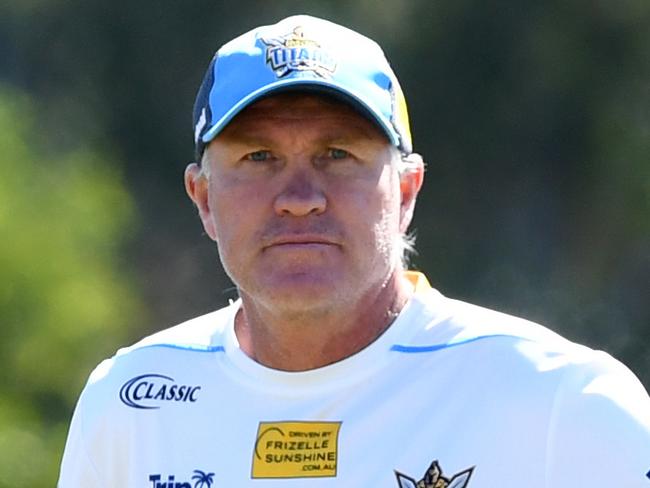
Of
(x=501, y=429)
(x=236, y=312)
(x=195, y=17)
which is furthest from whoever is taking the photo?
(x=195, y=17)

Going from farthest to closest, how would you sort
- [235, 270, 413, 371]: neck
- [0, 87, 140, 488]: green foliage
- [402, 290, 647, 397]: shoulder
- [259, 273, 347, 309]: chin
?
[0, 87, 140, 488]: green foliage < [235, 270, 413, 371]: neck < [259, 273, 347, 309]: chin < [402, 290, 647, 397]: shoulder

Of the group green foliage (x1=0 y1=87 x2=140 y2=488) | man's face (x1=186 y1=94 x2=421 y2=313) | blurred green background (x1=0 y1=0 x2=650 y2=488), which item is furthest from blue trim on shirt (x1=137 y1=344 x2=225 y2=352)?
blurred green background (x1=0 y1=0 x2=650 y2=488)

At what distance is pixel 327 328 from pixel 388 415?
24cm

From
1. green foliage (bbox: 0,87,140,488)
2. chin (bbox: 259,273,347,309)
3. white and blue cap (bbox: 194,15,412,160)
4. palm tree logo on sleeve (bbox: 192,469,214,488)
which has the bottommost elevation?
palm tree logo on sleeve (bbox: 192,469,214,488)

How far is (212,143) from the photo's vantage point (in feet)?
11.4

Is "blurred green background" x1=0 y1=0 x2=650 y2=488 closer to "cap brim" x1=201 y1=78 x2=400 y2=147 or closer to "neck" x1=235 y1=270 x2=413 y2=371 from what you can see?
"neck" x1=235 y1=270 x2=413 y2=371

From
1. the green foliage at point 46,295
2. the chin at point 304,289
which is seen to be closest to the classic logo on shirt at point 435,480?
the chin at point 304,289

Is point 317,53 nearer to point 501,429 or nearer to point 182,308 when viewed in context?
point 501,429

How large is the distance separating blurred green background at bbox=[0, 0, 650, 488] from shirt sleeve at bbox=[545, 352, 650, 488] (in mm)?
7195

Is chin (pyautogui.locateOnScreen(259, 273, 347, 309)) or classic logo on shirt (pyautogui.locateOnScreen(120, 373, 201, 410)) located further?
classic logo on shirt (pyautogui.locateOnScreen(120, 373, 201, 410))

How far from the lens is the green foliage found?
27.0 ft

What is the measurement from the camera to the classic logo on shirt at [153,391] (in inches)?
141

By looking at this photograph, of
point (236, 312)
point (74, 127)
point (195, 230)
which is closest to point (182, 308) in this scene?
point (195, 230)

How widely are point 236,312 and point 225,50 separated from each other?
24.8 inches
